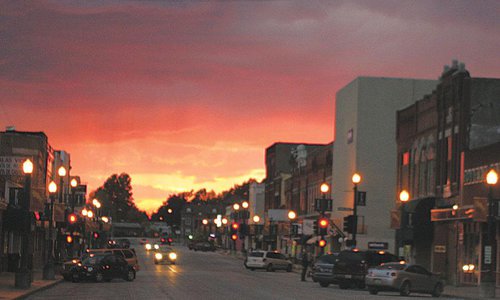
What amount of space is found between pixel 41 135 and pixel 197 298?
39071 millimetres

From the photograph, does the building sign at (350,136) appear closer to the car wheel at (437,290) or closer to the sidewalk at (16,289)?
the car wheel at (437,290)

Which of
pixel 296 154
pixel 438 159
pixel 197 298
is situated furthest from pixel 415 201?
pixel 296 154

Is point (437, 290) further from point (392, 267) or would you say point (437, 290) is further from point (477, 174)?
point (477, 174)

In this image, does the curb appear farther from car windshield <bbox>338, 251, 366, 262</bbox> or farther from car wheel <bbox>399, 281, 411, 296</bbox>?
car wheel <bbox>399, 281, 411, 296</bbox>

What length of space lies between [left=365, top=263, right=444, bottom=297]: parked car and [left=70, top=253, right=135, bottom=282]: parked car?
12.3 m

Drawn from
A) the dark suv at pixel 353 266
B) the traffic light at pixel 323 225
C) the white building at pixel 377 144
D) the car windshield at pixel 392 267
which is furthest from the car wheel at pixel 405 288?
the white building at pixel 377 144

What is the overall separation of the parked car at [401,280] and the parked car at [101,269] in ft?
40.2

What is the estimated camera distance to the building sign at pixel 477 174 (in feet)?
164

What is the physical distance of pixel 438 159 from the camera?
5966 cm

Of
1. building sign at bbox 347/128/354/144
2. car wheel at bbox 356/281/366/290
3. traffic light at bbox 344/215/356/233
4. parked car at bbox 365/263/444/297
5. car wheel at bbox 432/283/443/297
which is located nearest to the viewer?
parked car at bbox 365/263/444/297

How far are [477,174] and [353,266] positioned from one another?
10.5 m

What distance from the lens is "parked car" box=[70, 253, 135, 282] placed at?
45.4 metres

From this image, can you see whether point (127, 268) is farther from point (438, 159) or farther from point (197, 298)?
point (438, 159)

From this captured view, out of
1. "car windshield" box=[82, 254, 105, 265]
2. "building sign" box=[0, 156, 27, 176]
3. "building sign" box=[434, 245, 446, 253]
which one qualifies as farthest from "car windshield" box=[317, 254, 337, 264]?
"building sign" box=[0, 156, 27, 176]
